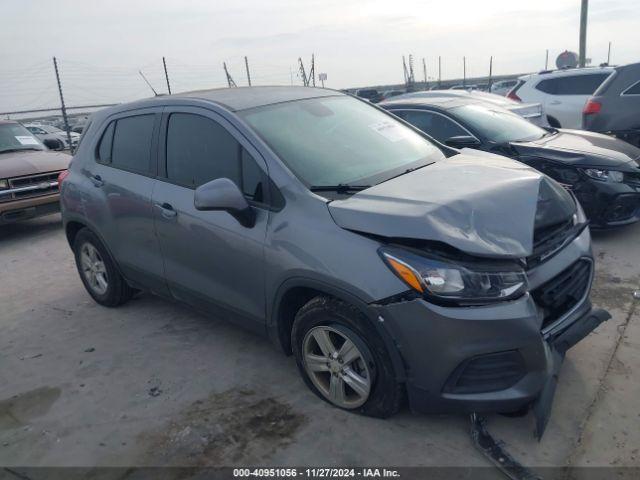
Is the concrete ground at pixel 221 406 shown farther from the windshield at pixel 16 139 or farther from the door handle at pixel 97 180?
the windshield at pixel 16 139

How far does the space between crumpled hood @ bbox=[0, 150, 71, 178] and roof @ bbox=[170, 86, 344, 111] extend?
416 cm

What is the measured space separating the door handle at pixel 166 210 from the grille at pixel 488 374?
2.13 meters

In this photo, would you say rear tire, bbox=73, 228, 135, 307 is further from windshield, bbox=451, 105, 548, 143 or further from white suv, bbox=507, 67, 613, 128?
white suv, bbox=507, 67, 613, 128

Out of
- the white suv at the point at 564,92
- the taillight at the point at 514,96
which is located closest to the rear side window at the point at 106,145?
the white suv at the point at 564,92

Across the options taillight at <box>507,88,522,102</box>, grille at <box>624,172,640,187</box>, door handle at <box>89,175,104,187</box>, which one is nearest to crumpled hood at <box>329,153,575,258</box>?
door handle at <box>89,175,104,187</box>

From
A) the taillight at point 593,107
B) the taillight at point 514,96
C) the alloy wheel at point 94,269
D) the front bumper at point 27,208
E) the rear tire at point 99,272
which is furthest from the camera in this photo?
the taillight at point 514,96

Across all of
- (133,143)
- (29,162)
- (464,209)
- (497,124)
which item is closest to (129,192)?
(133,143)

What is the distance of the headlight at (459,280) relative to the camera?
2555 millimetres

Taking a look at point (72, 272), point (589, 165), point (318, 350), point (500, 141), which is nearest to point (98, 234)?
point (72, 272)

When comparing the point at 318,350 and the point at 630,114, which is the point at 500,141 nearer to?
the point at 630,114

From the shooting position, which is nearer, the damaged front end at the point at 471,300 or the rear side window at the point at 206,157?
the damaged front end at the point at 471,300

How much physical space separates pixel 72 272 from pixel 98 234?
6.11ft

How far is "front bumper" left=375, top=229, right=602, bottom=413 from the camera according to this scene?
2527mm

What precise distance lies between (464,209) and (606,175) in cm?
343
